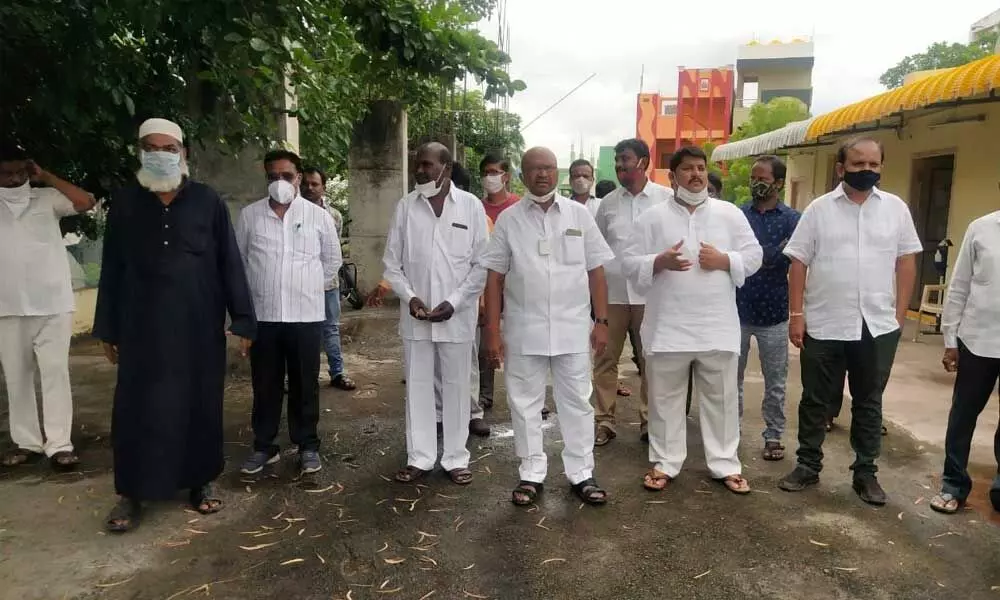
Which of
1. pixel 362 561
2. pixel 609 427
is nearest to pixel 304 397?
pixel 362 561

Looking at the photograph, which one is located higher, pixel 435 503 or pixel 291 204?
pixel 291 204

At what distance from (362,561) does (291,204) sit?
219 cm

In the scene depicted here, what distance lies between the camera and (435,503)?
3.92m

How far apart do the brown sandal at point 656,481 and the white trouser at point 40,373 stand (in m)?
3.45

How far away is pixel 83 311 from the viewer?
27.9ft

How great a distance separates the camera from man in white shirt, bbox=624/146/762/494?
397 centimetres

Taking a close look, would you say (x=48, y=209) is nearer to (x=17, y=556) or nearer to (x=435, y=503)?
(x=17, y=556)

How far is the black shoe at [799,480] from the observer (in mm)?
4082

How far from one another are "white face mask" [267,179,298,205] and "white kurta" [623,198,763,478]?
6.66 ft

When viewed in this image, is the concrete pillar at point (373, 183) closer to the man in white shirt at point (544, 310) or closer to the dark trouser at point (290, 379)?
the dark trouser at point (290, 379)

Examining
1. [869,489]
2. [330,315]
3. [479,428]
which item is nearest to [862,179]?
[869,489]

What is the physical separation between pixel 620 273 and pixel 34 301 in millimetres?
3611

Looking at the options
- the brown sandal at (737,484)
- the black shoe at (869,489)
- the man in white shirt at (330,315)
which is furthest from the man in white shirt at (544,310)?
the man in white shirt at (330,315)

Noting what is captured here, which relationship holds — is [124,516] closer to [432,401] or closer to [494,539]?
[432,401]
